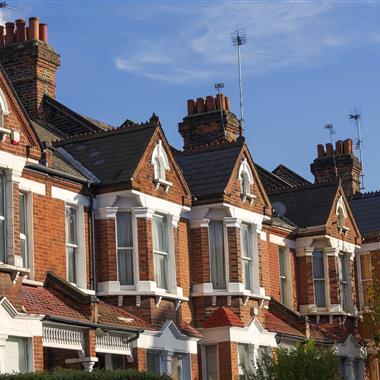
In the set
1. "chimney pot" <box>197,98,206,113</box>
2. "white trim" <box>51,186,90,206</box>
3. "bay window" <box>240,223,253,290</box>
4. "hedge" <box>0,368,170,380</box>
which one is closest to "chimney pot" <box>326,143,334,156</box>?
"chimney pot" <box>197,98,206,113</box>

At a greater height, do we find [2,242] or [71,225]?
[71,225]

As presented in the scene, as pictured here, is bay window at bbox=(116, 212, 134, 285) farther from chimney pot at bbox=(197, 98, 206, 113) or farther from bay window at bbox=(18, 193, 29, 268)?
chimney pot at bbox=(197, 98, 206, 113)

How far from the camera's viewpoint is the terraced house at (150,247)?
94.0 feet

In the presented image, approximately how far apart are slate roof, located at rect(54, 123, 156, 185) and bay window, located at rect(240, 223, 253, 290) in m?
4.78

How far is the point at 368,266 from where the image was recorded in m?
44.8

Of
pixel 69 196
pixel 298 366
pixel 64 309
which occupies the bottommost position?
pixel 298 366

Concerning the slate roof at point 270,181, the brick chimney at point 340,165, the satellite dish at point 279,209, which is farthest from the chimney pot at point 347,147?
the satellite dish at point 279,209

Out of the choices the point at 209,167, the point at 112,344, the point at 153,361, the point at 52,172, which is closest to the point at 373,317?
the point at 209,167

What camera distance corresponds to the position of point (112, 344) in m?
29.9

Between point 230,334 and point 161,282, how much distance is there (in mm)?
2672

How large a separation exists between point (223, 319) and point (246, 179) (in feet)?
15.9

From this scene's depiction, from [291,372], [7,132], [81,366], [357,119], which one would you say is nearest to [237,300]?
[291,372]

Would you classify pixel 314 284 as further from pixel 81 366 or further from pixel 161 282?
pixel 81 366

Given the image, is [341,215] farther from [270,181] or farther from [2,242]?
[2,242]
